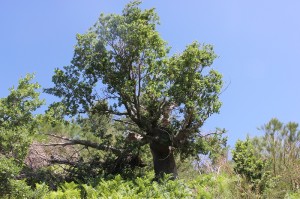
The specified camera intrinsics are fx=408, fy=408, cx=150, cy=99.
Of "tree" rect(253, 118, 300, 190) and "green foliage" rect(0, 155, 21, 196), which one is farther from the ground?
"tree" rect(253, 118, 300, 190)

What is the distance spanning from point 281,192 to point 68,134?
1408 cm

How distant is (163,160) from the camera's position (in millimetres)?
19422

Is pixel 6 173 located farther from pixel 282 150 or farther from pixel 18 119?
pixel 282 150

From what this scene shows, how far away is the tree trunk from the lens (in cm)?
1912

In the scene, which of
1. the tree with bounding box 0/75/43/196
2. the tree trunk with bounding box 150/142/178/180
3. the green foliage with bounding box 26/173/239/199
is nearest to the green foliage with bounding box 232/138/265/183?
the green foliage with bounding box 26/173/239/199

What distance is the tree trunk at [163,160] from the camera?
753 inches

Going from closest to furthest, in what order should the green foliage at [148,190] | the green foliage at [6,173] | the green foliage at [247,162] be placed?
the green foliage at [6,173] < the green foliage at [148,190] < the green foliage at [247,162]

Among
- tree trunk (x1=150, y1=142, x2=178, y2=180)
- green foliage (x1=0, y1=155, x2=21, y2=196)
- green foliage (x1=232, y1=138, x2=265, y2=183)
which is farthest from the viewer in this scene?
tree trunk (x1=150, y1=142, x2=178, y2=180)

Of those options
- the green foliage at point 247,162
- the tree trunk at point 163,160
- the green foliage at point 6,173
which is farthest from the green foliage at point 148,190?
the tree trunk at point 163,160

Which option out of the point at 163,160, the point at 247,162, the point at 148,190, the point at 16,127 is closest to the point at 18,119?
the point at 16,127

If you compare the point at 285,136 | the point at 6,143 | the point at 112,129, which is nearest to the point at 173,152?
the point at 112,129

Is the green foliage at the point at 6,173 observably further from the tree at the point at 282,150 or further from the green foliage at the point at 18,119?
the tree at the point at 282,150

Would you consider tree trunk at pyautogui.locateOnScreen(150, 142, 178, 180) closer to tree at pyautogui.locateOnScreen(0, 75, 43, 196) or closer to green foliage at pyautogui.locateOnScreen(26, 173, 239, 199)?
green foliage at pyautogui.locateOnScreen(26, 173, 239, 199)

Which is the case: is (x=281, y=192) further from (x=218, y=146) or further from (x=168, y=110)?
→ (x=168, y=110)
